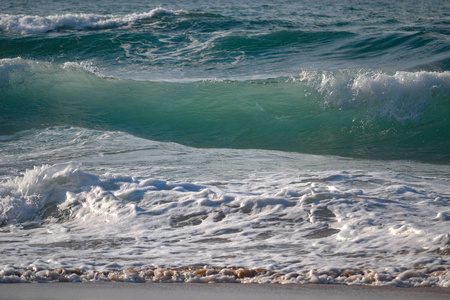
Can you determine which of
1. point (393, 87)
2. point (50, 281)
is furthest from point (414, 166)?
point (50, 281)

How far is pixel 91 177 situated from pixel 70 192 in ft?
0.96

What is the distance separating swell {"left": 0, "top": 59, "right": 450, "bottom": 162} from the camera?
25.1 ft

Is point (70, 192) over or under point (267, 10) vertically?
under

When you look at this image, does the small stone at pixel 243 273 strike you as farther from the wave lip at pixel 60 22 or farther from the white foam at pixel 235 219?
the wave lip at pixel 60 22

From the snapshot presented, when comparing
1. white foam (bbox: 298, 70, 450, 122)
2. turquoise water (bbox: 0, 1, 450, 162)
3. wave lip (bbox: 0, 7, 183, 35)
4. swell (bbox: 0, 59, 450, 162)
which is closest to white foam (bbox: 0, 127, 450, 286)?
swell (bbox: 0, 59, 450, 162)

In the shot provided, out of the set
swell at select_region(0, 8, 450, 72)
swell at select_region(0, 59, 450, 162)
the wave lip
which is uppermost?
the wave lip

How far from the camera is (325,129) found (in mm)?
8266

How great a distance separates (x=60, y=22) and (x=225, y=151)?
41.4ft

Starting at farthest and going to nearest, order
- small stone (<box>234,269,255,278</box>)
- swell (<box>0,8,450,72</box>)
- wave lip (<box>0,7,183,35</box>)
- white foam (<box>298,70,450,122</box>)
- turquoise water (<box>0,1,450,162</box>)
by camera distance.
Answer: wave lip (<box>0,7,183,35</box>)
swell (<box>0,8,450,72</box>)
white foam (<box>298,70,450,122</box>)
turquoise water (<box>0,1,450,162</box>)
small stone (<box>234,269,255,278</box>)

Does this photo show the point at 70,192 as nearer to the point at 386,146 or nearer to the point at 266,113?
the point at 386,146

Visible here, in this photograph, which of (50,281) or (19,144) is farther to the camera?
(19,144)

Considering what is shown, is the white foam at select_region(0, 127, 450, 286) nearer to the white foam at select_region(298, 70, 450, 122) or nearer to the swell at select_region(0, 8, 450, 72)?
the white foam at select_region(298, 70, 450, 122)

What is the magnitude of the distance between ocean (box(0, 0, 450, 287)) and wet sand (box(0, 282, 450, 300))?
94 millimetres

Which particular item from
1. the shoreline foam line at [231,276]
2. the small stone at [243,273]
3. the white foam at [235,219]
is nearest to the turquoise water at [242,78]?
the white foam at [235,219]
